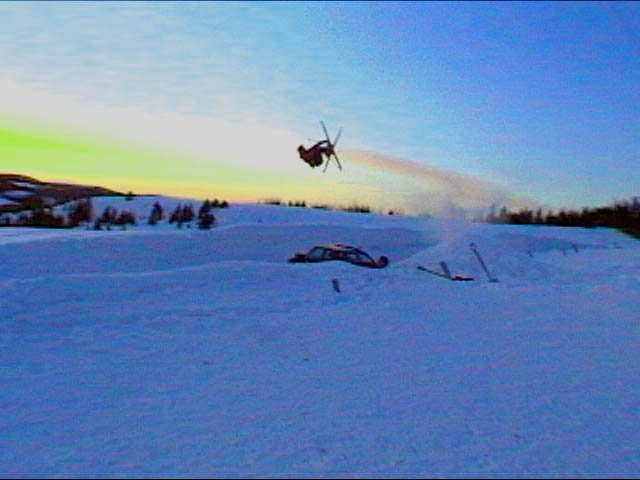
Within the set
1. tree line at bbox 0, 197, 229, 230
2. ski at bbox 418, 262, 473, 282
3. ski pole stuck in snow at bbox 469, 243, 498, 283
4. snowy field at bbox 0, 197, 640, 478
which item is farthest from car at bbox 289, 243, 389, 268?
tree line at bbox 0, 197, 229, 230

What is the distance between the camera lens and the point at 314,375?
26.0 feet

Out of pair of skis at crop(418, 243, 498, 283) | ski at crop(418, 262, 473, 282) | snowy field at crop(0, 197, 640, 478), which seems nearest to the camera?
snowy field at crop(0, 197, 640, 478)

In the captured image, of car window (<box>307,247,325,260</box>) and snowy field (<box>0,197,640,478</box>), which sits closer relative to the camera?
Answer: snowy field (<box>0,197,640,478</box>)

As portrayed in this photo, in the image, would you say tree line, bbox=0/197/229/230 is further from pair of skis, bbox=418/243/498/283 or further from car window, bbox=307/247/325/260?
pair of skis, bbox=418/243/498/283

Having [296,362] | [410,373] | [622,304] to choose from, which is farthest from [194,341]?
[622,304]

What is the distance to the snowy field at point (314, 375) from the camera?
17.6ft

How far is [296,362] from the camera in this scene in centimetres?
858

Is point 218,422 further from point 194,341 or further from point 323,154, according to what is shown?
point 323,154

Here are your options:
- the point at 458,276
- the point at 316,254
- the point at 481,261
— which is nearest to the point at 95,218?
the point at 316,254

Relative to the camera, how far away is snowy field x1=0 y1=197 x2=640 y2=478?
5375 millimetres

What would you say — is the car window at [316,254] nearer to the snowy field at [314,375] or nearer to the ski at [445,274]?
the ski at [445,274]

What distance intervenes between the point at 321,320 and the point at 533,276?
35.2 feet

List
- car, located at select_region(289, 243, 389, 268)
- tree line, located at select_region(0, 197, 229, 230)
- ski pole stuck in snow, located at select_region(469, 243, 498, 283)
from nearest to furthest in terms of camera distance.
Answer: ski pole stuck in snow, located at select_region(469, 243, 498, 283) < car, located at select_region(289, 243, 389, 268) < tree line, located at select_region(0, 197, 229, 230)

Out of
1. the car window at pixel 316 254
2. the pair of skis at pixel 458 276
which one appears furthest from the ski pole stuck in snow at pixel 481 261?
the car window at pixel 316 254
